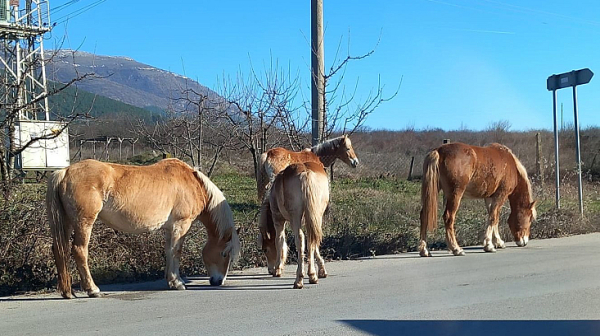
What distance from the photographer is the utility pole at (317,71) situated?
42.4ft

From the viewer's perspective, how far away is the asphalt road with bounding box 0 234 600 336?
602 centimetres

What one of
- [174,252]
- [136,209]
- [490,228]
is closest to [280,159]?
[174,252]

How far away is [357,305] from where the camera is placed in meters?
6.92

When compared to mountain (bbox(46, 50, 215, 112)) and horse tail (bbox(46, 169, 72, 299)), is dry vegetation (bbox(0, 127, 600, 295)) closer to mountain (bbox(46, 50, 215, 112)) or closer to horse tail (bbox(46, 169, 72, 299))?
horse tail (bbox(46, 169, 72, 299))

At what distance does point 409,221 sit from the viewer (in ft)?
45.6

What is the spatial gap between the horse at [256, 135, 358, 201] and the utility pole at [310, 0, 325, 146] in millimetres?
1588

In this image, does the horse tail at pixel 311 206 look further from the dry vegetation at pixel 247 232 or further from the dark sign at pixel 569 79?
the dark sign at pixel 569 79

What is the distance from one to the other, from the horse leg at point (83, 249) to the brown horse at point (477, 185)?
5.61 m

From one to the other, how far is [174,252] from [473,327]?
405 cm

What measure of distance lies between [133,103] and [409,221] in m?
29.5

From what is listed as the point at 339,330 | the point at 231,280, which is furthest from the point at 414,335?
the point at 231,280

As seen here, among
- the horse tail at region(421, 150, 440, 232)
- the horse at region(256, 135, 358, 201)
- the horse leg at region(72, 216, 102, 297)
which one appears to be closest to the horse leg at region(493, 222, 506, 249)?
the horse tail at region(421, 150, 440, 232)

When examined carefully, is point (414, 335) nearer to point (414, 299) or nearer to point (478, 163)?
point (414, 299)

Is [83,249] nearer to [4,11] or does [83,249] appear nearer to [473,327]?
[473,327]
